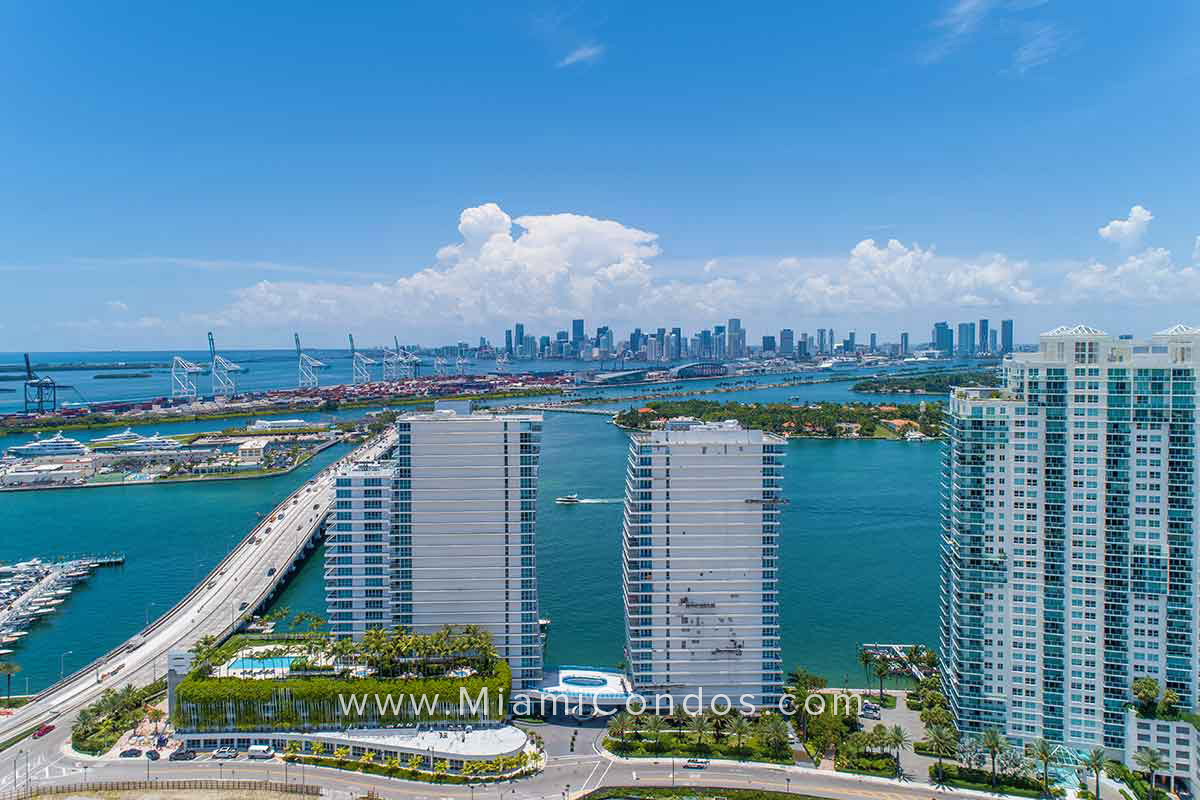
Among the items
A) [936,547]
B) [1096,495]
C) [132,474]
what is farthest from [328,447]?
[1096,495]

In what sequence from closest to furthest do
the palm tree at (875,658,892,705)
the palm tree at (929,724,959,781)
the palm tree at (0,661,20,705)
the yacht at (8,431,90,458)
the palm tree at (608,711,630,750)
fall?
1. the palm tree at (929,724,959,781)
2. the palm tree at (608,711,630,750)
3. the palm tree at (875,658,892,705)
4. the palm tree at (0,661,20,705)
5. the yacht at (8,431,90,458)

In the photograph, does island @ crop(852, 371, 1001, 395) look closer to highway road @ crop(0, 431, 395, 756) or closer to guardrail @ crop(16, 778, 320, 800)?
highway road @ crop(0, 431, 395, 756)

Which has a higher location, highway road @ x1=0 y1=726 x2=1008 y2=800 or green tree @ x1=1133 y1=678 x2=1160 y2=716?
green tree @ x1=1133 y1=678 x2=1160 y2=716

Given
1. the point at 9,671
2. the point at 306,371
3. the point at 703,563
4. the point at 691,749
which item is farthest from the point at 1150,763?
the point at 306,371

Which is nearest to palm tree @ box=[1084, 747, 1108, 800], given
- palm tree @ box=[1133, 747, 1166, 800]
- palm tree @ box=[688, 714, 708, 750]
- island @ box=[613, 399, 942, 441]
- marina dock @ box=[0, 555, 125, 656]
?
palm tree @ box=[1133, 747, 1166, 800]

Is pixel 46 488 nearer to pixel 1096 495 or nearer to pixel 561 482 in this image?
pixel 561 482

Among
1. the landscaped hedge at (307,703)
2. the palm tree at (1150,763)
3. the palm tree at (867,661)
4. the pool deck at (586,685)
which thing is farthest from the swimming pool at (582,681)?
the palm tree at (1150,763)

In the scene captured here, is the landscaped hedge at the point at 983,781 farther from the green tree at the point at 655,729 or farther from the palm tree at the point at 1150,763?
the green tree at the point at 655,729
